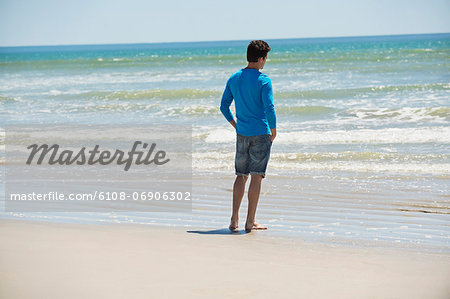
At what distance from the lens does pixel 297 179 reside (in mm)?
7629

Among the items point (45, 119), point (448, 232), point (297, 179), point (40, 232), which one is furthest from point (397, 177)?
point (45, 119)

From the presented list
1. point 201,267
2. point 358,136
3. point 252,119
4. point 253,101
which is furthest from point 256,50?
point 358,136

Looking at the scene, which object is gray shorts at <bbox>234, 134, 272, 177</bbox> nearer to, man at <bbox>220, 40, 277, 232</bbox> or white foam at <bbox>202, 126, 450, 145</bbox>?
man at <bbox>220, 40, 277, 232</bbox>

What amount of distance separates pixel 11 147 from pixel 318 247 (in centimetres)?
781

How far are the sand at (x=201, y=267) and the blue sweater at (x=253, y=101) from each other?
3.03ft

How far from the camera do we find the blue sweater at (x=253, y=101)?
489 centimetres

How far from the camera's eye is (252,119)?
5016 millimetres

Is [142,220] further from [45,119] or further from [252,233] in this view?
[45,119]

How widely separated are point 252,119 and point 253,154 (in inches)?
12.0

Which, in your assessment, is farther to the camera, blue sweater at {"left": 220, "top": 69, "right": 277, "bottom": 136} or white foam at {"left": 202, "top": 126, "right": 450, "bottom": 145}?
white foam at {"left": 202, "top": 126, "right": 450, "bottom": 145}

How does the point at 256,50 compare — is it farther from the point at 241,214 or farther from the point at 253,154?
the point at 241,214

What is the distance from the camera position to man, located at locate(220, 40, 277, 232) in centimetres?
492

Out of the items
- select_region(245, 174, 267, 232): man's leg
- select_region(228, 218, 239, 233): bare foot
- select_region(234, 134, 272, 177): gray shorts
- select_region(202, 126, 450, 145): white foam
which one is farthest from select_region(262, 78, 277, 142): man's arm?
select_region(202, 126, 450, 145): white foam

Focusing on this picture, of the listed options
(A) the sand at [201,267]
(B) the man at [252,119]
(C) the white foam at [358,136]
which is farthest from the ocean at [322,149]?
(A) the sand at [201,267]
